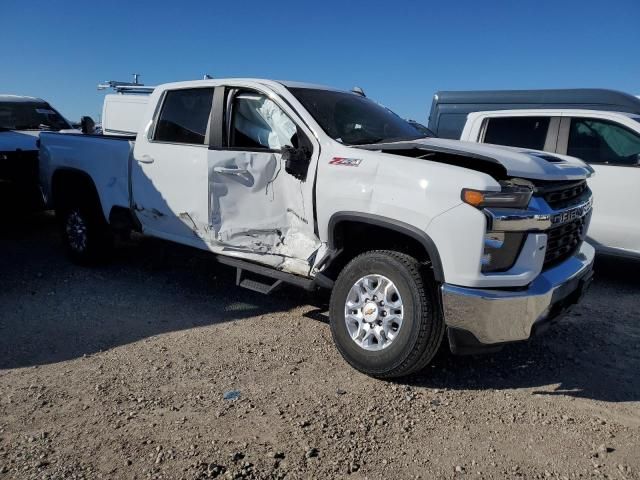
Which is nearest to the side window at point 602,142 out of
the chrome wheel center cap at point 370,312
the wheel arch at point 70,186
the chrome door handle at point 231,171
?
the chrome wheel center cap at point 370,312

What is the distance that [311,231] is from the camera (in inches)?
155

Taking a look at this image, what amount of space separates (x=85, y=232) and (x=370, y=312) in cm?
376

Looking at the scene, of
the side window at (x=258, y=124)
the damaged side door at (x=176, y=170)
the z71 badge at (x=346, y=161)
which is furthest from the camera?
the damaged side door at (x=176, y=170)

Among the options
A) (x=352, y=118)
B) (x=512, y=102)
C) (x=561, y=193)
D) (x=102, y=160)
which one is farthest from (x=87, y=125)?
(x=512, y=102)

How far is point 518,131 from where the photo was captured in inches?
256

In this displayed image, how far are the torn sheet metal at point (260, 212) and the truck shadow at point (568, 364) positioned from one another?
4.22ft

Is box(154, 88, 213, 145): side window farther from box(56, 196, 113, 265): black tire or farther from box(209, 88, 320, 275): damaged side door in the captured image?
box(56, 196, 113, 265): black tire

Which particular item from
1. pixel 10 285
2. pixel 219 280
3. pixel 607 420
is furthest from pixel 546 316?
pixel 10 285

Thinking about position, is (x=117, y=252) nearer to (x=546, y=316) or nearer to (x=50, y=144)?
(x=50, y=144)

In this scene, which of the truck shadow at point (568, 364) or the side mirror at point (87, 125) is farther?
the side mirror at point (87, 125)

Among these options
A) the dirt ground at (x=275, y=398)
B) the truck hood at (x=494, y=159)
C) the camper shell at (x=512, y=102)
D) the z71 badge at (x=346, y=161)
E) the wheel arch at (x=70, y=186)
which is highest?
the camper shell at (x=512, y=102)

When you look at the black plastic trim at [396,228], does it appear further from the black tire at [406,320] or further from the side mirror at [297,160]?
the side mirror at [297,160]

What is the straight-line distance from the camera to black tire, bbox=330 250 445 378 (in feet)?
10.7

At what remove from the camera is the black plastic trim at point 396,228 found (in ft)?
10.4
